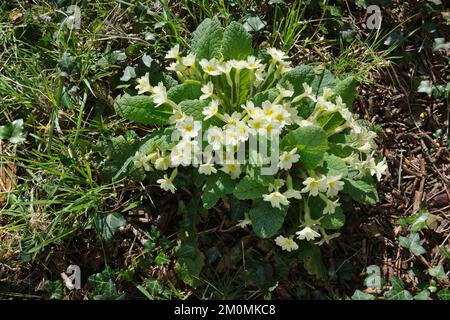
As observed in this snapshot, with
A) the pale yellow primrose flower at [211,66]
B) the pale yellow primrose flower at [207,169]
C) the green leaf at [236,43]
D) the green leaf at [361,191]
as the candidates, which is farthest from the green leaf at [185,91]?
the green leaf at [361,191]

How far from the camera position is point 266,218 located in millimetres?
2451

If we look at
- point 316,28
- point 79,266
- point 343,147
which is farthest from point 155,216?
point 316,28

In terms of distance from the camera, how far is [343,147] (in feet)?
8.41

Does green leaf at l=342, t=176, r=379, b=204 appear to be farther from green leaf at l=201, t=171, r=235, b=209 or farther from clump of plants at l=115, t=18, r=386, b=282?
green leaf at l=201, t=171, r=235, b=209

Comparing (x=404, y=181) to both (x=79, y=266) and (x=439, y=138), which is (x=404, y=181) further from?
(x=79, y=266)

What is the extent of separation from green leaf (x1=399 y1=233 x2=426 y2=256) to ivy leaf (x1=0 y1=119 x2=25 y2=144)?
1.96 meters

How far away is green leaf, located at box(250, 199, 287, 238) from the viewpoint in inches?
95.7

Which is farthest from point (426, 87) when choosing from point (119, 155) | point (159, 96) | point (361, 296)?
point (119, 155)

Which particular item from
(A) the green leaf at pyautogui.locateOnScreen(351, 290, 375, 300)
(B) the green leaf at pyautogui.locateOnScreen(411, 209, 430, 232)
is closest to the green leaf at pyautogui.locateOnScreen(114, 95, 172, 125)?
(A) the green leaf at pyautogui.locateOnScreen(351, 290, 375, 300)

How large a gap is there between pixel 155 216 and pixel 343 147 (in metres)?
0.99

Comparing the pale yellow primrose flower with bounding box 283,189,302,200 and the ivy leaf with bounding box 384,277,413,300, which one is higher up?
the pale yellow primrose flower with bounding box 283,189,302,200

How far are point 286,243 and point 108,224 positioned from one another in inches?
34.3

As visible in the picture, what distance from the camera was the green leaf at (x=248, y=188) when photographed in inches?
94.0

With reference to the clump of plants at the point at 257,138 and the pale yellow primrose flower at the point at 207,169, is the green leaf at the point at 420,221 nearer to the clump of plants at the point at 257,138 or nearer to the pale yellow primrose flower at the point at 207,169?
the clump of plants at the point at 257,138
